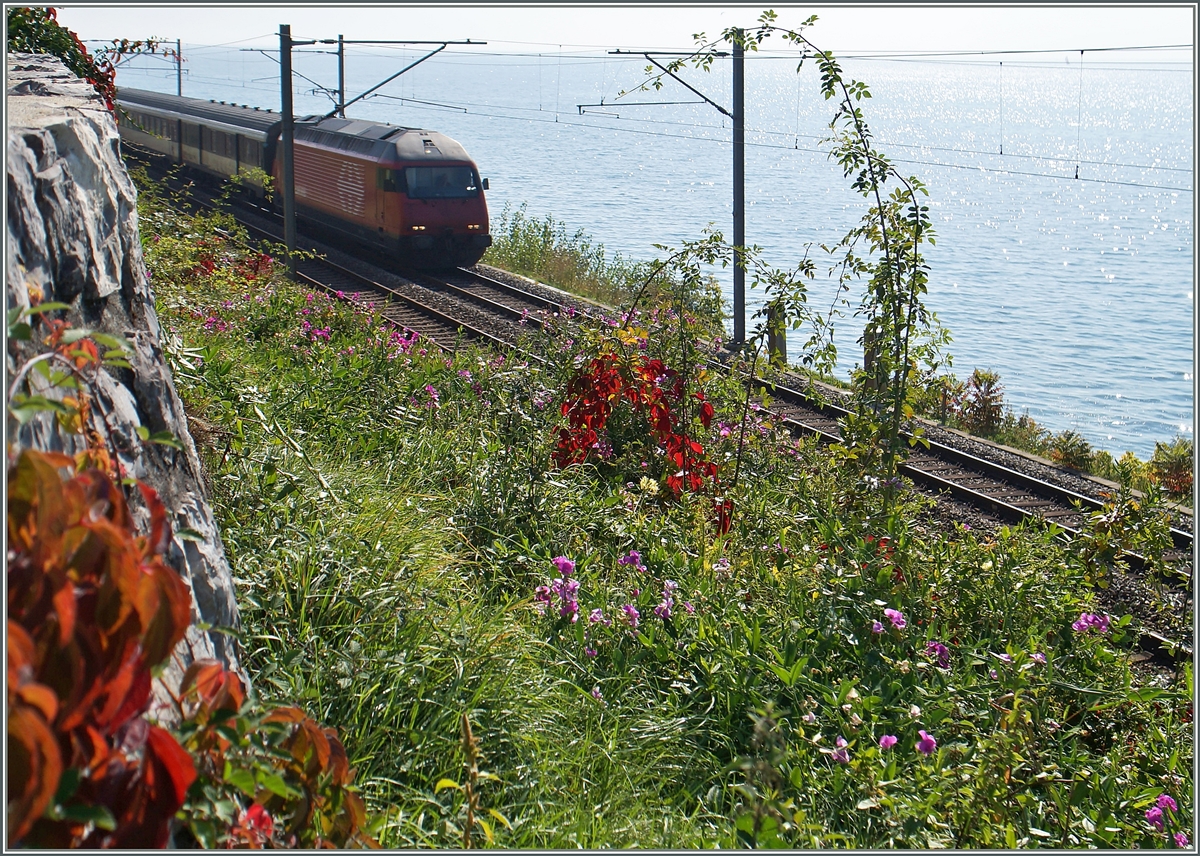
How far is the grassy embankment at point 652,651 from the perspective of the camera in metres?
3.39

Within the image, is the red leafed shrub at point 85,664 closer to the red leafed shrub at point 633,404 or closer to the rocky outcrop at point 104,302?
the rocky outcrop at point 104,302

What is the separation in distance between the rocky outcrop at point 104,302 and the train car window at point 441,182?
16276 mm

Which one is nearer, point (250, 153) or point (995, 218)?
point (250, 153)

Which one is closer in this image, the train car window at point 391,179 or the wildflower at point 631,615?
the wildflower at point 631,615

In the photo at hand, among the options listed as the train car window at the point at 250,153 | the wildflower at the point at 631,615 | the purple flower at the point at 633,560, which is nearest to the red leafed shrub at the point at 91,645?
the wildflower at the point at 631,615

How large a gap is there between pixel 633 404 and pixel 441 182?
45.4ft

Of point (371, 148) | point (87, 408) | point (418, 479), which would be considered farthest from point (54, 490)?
point (371, 148)

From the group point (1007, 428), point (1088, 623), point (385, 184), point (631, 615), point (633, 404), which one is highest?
point (385, 184)

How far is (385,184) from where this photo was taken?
19.8 m

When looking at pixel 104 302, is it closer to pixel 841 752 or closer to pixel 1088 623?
pixel 841 752

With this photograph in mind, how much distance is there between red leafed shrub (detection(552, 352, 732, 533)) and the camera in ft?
23.5

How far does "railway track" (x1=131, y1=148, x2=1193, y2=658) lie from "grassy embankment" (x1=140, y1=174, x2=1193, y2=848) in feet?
4.88

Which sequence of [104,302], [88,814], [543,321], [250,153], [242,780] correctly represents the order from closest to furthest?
[88,814], [242,780], [104,302], [543,321], [250,153]

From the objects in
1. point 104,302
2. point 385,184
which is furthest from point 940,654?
point 385,184
